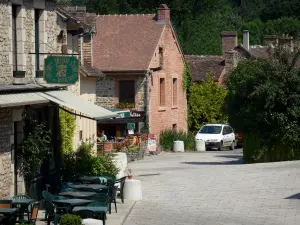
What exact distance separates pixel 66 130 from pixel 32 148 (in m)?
5.22

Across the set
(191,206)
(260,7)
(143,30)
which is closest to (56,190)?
(191,206)

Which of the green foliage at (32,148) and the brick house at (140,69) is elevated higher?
the brick house at (140,69)

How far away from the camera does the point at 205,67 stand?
58125 millimetres

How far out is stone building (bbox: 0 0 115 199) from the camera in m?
18.8

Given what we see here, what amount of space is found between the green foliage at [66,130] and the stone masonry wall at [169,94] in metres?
21.0

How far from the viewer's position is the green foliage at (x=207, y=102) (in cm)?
5369

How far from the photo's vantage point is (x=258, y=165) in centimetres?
3088

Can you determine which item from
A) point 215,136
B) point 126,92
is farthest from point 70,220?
point 215,136

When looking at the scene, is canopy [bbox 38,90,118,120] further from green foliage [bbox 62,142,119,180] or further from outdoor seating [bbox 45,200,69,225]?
outdoor seating [bbox 45,200,69,225]

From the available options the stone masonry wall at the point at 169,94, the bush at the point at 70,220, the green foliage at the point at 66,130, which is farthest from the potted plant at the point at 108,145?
the bush at the point at 70,220

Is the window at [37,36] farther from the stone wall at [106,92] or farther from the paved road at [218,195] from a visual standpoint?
the stone wall at [106,92]

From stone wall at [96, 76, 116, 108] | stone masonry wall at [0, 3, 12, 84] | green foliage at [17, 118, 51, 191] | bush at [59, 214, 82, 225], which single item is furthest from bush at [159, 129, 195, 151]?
bush at [59, 214, 82, 225]

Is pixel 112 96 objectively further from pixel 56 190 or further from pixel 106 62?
pixel 56 190

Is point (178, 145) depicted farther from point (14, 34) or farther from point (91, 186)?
point (14, 34)
